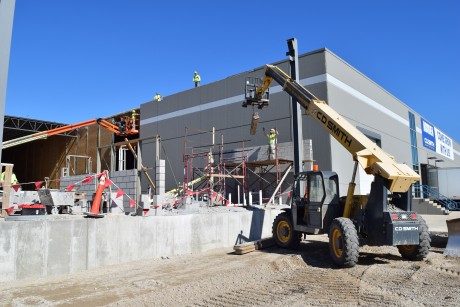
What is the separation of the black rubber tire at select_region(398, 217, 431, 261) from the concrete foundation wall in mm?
5864

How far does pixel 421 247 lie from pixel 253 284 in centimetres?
477

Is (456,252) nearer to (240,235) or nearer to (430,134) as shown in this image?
(240,235)

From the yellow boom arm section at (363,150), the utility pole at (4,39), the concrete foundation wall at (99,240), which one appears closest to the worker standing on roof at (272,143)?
the yellow boom arm section at (363,150)

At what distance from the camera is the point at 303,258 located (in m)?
10.5

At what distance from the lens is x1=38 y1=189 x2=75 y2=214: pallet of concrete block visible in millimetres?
14445

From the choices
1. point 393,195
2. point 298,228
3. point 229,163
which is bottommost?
point 298,228

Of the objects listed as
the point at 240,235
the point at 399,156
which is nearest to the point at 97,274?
the point at 240,235

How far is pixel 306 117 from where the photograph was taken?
2306cm

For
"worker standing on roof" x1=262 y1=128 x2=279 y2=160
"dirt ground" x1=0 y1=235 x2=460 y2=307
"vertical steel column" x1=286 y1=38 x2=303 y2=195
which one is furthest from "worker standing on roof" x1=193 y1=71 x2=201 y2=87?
"dirt ground" x1=0 y1=235 x2=460 y2=307

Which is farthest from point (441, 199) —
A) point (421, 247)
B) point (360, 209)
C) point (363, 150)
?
point (363, 150)

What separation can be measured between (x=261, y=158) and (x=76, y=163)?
64.5 feet

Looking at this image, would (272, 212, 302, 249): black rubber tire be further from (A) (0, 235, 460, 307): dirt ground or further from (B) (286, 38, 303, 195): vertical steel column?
(B) (286, 38, 303, 195): vertical steel column

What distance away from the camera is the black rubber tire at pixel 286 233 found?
12.1 metres

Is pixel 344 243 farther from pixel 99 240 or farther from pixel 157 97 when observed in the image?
pixel 157 97
